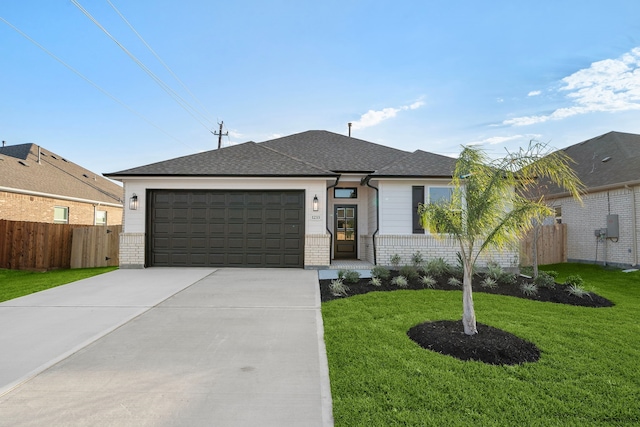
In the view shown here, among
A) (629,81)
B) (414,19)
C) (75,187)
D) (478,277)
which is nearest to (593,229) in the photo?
(629,81)

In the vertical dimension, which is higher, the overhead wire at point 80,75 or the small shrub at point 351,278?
the overhead wire at point 80,75

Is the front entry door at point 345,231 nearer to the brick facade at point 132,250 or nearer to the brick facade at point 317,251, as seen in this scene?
the brick facade at point 317,251

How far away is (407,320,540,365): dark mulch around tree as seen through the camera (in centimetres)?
384

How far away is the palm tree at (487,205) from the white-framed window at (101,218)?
2035cm

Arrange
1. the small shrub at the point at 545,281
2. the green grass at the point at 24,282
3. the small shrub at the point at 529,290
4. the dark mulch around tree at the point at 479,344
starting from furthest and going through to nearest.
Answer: the small shrub at the point at 545,281 → the green grass at the point at 24,282 → the small shrub at the point at 529,290 → the dark mulch around tree at the point at 479,344

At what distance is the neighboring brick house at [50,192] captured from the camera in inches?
574

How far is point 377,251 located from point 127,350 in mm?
8059

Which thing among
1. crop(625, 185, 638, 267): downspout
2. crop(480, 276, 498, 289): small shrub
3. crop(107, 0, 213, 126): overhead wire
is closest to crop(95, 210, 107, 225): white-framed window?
crop(107, 0, 213, 126): overhead wire

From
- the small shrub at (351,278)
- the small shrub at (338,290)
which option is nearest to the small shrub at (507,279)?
the small shrub at (351,278)

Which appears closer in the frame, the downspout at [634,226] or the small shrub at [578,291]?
the small shrub at [578,291]

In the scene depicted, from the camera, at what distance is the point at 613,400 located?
2.89m

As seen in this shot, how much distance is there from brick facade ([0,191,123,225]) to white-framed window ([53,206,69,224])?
14cm

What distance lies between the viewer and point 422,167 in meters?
11.2

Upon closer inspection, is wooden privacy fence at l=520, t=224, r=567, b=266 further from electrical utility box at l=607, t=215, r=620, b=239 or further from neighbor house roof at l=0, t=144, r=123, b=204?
neighbor house roof at l=0, t=144, r=123, b=204
